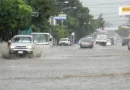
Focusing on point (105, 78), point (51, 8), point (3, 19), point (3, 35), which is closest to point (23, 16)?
point (3, 19)

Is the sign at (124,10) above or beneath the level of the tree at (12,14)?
above

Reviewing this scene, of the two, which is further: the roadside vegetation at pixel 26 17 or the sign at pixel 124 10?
the sign at pixel 124 10

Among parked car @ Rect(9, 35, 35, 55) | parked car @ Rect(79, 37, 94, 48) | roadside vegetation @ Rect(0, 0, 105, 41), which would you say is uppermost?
roadside vegetation @ Rect(0, 0, 105, 41)

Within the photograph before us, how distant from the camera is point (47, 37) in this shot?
145 ft

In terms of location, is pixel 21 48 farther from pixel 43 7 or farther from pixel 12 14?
pixel 43 7

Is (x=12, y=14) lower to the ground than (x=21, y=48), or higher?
higher

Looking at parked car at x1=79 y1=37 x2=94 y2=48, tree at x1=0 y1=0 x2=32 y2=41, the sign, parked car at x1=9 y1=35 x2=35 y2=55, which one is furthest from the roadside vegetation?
the sign

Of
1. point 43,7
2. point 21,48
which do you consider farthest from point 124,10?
point 21,48

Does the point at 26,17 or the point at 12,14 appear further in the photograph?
the point at 26,17

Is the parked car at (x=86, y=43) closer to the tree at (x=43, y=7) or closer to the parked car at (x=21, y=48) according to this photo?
the tree at (x=43, y=7)

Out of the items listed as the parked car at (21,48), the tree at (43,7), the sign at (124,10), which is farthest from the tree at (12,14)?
the sign at (124,10)

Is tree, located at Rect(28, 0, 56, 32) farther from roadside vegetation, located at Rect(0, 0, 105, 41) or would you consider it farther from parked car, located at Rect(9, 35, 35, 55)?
parked car, located at Rect(9, 35, 35, 55)

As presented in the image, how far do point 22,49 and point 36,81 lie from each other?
53.4 feet

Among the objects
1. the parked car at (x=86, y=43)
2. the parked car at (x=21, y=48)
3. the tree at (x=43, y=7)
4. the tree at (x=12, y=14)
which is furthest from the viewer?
the parked car at (x=86, y=43)
